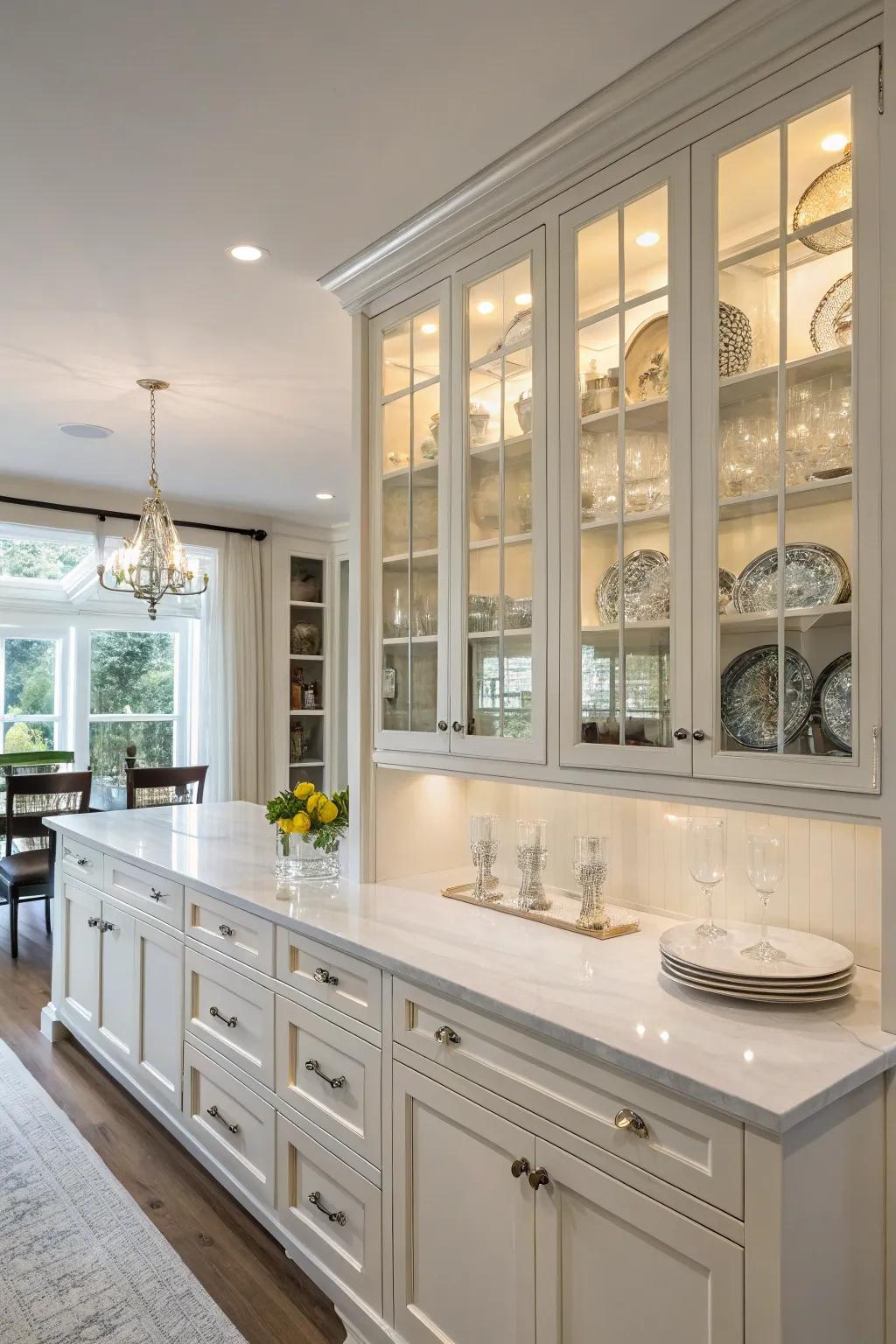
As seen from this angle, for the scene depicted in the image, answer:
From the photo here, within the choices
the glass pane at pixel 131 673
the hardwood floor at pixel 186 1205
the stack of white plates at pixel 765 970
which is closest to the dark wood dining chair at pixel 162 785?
the glass pane at pixel 131 673

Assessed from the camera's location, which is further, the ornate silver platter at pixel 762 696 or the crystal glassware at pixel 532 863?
the crystal glassware at pixel 532 863

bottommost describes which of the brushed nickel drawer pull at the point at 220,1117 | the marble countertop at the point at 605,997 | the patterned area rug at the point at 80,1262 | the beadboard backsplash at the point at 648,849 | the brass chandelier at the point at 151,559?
the patterned area rug at the point at 80,1262

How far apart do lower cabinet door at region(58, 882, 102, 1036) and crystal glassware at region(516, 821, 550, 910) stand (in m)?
1.85

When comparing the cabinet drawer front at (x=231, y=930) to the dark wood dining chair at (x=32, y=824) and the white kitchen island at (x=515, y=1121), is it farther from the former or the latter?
the dark wood dining chair at (x=32, y=824)

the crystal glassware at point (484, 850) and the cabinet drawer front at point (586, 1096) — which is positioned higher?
the crystal glassware at point (484, 850)

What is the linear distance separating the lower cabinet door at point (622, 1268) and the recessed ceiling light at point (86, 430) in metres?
3.87

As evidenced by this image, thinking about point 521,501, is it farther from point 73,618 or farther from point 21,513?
point 73,618

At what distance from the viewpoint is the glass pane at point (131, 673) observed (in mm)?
6148

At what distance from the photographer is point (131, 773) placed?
4.94 metres

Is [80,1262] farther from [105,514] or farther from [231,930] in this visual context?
[105,514]

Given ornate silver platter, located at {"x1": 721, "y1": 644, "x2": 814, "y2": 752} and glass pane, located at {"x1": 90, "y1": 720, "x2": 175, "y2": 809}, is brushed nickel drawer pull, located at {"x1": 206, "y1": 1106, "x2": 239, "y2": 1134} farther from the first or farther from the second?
glass pane, located at {"x1": 90, "y1": 720, "x2": 175, "y2": 809}

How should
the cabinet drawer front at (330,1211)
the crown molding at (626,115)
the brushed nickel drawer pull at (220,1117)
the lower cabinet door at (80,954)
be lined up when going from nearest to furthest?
the crown molding at (626,115) < the cabinet drawer front at (330,1211) < the brushed nickel drawer pull at (220,1117) < the lower cabinet door at (80,954)

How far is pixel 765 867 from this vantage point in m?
1.66

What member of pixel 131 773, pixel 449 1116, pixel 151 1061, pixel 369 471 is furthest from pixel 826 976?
pixel 131 773
